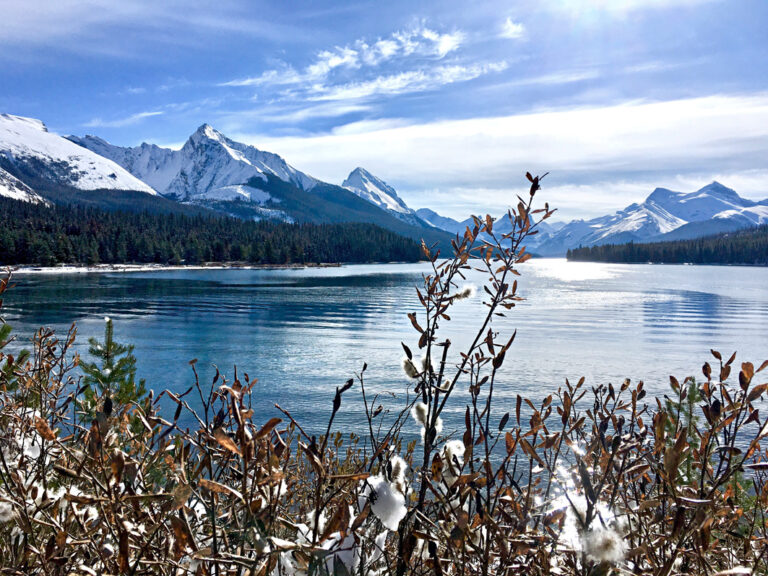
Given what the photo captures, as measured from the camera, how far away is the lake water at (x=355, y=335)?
21.1m

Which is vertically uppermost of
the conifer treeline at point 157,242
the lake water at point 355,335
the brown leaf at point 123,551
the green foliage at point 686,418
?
the conifer treeline at point 157,242

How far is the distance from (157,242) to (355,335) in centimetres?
11827

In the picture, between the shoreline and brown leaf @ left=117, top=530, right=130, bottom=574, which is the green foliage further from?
the shoreline

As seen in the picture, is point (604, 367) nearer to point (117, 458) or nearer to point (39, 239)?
point (117, 458)

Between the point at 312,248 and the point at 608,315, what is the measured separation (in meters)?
132

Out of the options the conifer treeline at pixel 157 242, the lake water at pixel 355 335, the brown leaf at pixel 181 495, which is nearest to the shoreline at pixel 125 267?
the conifer treeline at pixel 157 242

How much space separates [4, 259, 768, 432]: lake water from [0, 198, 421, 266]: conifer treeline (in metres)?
59.1

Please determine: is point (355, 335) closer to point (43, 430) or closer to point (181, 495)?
point (43, 430)

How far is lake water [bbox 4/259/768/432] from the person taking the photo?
21.1 m

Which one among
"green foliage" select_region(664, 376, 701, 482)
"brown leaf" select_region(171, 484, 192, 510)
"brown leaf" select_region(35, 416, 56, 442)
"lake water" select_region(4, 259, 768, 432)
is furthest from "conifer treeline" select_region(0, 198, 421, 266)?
"brown leaf" select_region(171, 484, 192, 510)

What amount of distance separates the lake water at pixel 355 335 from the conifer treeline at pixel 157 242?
59.1m

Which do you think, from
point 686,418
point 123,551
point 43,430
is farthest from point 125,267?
point 123,551

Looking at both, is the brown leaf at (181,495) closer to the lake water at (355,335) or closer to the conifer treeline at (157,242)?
the lake water at (355,335)

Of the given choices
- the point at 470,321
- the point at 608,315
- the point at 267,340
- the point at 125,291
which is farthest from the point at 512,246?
the point at 125,291
